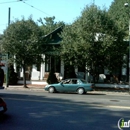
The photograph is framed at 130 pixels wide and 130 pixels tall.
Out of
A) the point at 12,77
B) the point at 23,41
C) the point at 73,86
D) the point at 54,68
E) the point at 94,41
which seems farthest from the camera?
the point at 54,68

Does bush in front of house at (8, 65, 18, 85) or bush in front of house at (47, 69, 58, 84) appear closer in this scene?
bush in front of house at (47, 69, 58, 84)

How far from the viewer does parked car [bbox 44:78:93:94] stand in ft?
68.3

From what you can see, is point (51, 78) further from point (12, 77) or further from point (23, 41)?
point (23, 41)

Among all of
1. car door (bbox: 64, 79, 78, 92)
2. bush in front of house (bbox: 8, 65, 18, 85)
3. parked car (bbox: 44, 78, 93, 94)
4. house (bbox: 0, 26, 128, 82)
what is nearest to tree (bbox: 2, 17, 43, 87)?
house (bbox: 0, 26, 128, 82)

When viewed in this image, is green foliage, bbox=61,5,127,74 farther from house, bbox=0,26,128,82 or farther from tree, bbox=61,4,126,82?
house, bbox=0,26,128,82

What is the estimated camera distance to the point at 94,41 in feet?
77.5

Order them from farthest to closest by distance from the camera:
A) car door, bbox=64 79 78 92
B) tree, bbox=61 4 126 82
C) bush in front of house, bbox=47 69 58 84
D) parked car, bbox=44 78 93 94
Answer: bush in front of house, bbox=47 69 58 84
tree, bbox=61 4 126 82
car door, bbox=64 79 78 92
parked car, bbox=44 78 93 94

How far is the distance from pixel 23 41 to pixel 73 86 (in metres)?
7.73

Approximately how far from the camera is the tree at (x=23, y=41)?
984 inches

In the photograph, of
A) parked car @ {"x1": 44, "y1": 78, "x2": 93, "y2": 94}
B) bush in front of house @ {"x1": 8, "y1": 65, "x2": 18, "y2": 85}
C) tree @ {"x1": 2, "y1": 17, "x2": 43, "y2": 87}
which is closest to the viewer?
parked car @ {"x1": 44, "y1": 78, "x2": 93, "y2": 94}

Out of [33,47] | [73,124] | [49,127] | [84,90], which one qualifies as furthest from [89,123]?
[33,47]

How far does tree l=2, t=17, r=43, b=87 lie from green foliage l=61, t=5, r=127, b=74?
116 inches

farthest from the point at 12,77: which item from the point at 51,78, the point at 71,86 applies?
the point at 71,86

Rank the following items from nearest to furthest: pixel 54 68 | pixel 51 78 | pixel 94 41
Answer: pixel 94 41 < pixel 51 78 < pixel 54 68
